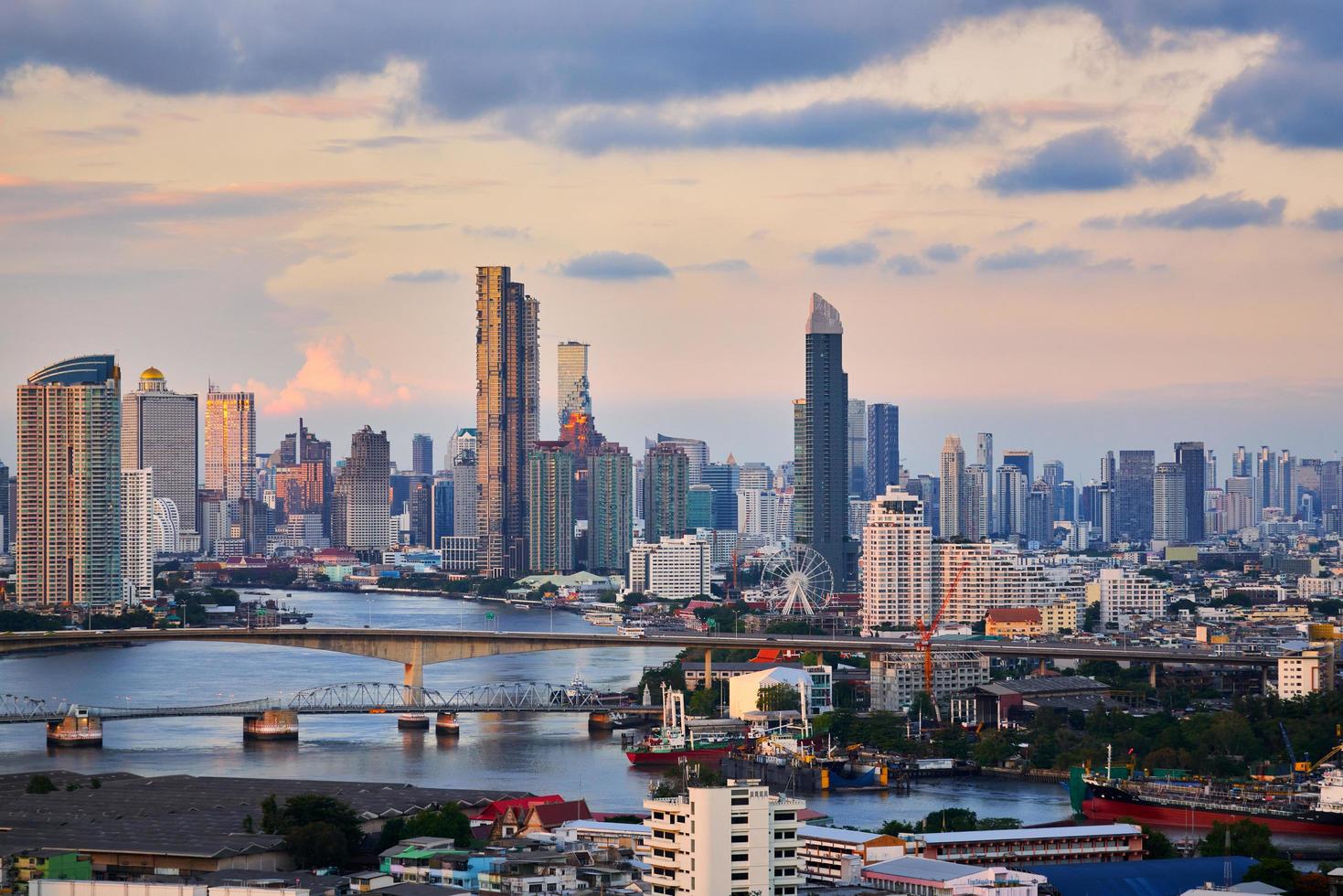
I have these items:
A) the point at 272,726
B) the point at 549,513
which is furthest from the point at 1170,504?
the point at 272,726

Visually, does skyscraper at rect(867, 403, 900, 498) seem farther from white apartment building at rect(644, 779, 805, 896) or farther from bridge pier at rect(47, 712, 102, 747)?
white apartment building at rect(644, 779, 805, 896)

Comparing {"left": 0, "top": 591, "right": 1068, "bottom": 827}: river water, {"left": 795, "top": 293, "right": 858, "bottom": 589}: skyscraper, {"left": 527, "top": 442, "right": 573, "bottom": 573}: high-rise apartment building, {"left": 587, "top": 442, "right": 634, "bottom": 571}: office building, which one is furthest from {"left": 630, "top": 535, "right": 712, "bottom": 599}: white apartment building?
{"left": 0, "top": 591, "right": 1068, "bottom": 827}: river water

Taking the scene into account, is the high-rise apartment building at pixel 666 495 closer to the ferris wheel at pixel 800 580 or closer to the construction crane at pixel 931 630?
the ferris wheel at pixel 800 580

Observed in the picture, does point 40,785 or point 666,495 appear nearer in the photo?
point 40,785

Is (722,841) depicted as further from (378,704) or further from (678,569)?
(678,569)

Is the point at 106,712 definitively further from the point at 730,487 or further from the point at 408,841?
the point at 730,487

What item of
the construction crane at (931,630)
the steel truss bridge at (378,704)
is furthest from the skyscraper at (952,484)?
the steel truss bridge at (378,704)
